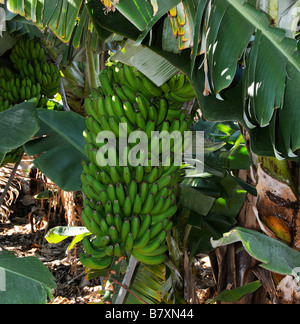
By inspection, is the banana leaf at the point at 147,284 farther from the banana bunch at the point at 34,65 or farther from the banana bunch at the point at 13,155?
the banana bunch at the point at 34,65

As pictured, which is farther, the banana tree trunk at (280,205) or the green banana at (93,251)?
the green banana at (93,251)

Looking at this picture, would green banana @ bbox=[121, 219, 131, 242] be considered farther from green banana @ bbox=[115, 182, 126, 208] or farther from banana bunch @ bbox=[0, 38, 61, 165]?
banana bunch @ bbox=[0, 38, 61, 165]

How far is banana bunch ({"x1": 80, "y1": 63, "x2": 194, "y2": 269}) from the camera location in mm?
1098

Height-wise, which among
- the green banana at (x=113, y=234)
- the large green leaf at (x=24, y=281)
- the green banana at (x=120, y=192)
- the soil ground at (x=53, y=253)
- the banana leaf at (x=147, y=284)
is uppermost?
the green banana at (x=120, y=192)

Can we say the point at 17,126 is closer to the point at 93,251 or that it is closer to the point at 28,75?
the point at 93,251

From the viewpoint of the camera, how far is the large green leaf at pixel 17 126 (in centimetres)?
119

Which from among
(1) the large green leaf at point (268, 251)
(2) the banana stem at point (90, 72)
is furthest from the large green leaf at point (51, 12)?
(2) the banana stem at point (90, 72)

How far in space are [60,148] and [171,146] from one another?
561 millimetres

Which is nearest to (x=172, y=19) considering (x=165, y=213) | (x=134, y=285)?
(x=165, y=213)

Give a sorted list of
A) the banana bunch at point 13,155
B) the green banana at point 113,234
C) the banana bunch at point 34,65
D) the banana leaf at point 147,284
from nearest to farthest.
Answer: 1. the green banana at point 113,234
2. the banana leaf at point 147,284
3. the banana bunch at point 13,155
4. the banana bunch at point 34,65

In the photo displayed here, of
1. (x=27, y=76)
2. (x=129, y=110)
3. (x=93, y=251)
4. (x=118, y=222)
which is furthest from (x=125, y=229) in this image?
(x=27, y=76)

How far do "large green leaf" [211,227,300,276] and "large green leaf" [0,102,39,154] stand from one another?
0.75m

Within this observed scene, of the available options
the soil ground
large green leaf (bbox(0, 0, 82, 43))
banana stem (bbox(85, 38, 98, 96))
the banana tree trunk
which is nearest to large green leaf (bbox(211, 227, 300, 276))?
the banana tree trunk

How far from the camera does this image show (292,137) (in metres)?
0.83
